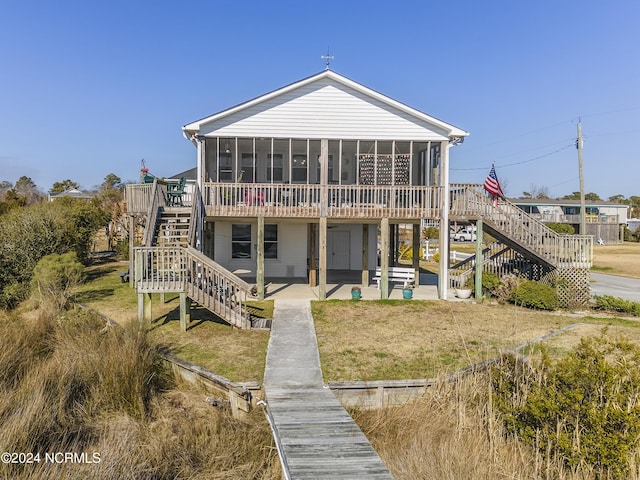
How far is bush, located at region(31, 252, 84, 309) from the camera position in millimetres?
12258

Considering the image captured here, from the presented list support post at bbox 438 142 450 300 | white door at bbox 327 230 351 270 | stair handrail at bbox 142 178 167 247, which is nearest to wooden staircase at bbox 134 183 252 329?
stair handrail at bbox 142 178 167 247

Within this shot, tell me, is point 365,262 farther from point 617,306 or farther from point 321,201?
point 617,306

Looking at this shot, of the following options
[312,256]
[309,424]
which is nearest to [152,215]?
[312,256]

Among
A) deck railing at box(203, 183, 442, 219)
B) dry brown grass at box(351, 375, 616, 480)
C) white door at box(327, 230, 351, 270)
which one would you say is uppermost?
deck railing at box(203, 183, 442, 219)

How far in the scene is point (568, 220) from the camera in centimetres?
5453

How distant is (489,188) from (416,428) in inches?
441

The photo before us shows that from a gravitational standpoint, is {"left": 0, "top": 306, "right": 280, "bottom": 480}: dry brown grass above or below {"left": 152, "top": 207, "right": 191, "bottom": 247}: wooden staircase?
below

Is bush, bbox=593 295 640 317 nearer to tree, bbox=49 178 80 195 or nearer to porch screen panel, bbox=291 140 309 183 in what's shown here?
porch screen panel, bbox=291 140 309 183

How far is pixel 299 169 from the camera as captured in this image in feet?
60.1

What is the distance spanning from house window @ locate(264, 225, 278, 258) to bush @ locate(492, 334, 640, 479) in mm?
14802

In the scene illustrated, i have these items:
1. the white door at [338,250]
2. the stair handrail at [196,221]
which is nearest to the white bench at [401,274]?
the white door at [338,250]

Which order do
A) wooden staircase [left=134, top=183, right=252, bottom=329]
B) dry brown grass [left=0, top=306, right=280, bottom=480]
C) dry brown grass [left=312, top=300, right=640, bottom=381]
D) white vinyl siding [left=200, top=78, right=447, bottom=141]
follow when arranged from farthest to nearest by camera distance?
white vinyl siding [left=200, top=78, right=447, bottom=141], wooden staircase [left=134, top=183, right=252, bottom=329], dry brown grass [left=312, top=300, right=640, bottom=381], dry brown grass [left=0, top=306, right=280, bottom=480]

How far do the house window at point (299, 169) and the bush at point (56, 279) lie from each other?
9.14 m

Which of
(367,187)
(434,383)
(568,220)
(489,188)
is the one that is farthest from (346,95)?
(568,220)
